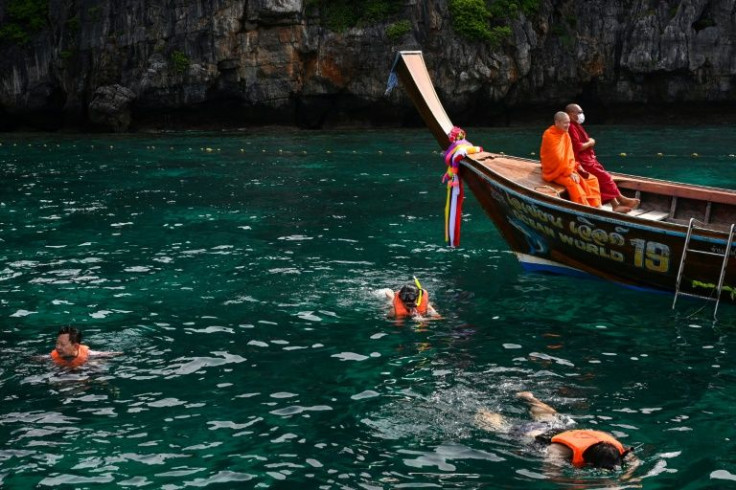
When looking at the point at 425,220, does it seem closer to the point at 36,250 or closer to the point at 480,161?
the point at 480,161

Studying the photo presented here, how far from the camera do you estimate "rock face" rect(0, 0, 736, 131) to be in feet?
130

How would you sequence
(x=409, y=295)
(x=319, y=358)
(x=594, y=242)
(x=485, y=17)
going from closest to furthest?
(x=319, y=358)
(x=409, y=295)
(x=594, y=242)
(x=485, y=17)

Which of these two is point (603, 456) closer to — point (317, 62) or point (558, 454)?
point (558, 454)

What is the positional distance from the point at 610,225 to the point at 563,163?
1.67m

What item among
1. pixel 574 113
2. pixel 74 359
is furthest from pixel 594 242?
pixel 74 359

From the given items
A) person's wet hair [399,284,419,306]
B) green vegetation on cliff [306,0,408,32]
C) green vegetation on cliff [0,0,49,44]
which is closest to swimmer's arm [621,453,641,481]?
person's wet hair [399,284,419,306]

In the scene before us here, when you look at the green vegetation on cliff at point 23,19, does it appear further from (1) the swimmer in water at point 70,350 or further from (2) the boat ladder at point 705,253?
(2) the boat ladder at point 705,253

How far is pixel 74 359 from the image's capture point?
33.2 feet

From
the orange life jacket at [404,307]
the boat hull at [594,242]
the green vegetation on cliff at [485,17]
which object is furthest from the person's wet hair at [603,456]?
the green vegetation on cliff at [485,17]

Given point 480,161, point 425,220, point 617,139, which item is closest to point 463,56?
point 617,139

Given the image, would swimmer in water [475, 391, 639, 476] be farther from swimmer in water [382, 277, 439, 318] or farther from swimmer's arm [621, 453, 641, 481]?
swimmer in water [382, 277, 439, 318]

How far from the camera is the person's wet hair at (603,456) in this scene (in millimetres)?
7375

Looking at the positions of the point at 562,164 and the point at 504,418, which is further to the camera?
the point at 562,164

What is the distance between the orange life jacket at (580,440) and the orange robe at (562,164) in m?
6.75
